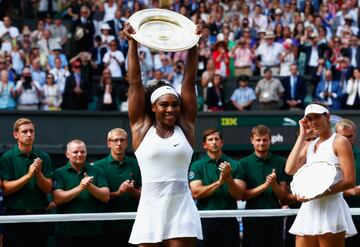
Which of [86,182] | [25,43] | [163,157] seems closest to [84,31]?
[25,43]

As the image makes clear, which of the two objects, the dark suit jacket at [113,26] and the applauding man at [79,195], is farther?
the dark suit jacket at [113,26]

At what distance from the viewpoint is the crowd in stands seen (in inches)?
813

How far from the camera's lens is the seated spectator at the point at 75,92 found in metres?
20.7

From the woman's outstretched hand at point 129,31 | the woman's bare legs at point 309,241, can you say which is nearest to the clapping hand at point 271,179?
the woman's bare legs at point 309,241

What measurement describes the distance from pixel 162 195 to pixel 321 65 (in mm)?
14057

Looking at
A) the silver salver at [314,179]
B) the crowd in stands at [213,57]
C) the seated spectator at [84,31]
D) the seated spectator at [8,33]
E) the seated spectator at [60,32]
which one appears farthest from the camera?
the seated spectator at [60,32]

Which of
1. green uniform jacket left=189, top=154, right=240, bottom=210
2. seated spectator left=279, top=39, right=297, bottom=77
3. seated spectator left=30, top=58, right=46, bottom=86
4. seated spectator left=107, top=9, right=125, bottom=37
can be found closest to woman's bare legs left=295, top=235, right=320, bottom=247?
green uniform jacket left=189, top=154, right=240, bottom=210

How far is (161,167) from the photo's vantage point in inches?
317

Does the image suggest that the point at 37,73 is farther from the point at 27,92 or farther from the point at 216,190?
the point at 216,190

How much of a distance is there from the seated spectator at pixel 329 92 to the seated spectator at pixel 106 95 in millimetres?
4040

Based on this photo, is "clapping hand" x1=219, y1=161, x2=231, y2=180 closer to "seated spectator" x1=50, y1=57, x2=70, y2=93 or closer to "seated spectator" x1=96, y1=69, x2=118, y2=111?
"seated spectator" x1=96, y1=69, x2=118, y2=111

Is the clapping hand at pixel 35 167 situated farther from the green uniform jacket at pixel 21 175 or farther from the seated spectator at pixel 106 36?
the seated spectator at pixel 106 36

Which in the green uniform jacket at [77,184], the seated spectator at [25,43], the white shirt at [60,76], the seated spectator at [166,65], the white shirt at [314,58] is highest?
the seated spectator at [25,43]

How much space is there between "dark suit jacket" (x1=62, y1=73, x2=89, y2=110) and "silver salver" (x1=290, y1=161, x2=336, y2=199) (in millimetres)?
11924
